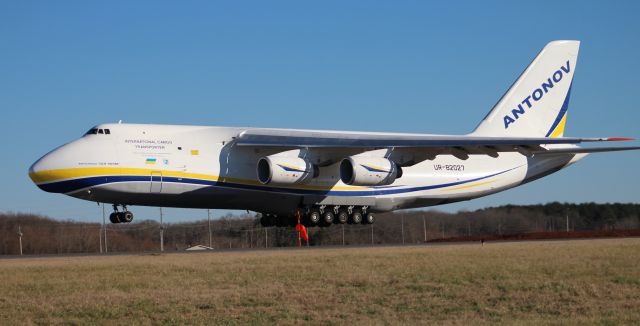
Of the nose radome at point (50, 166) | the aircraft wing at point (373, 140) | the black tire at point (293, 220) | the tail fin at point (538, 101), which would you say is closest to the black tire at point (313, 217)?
the black tire at point (293, 220)

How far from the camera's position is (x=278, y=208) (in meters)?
26.2

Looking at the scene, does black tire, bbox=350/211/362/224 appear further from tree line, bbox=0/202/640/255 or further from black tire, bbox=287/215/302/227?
tree line, bbox=0/202/640/255

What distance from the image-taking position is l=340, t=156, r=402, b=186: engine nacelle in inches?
974

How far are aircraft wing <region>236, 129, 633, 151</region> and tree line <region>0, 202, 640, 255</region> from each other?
38.3ft

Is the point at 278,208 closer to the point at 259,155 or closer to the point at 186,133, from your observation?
the point at 259,155

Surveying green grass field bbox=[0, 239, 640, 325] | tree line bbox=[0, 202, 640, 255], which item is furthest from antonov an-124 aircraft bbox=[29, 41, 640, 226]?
tree line bbox=[0, 202, 640, 255]

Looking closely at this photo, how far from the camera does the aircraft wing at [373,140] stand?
24359 millimetres

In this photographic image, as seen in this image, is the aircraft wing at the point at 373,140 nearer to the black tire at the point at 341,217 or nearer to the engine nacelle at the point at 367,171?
the engine nacelle at the point at 367,171

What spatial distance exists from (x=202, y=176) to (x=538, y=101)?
1224cm

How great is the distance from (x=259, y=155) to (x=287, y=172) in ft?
4.00

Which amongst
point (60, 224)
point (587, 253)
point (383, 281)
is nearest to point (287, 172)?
point (587, 253)

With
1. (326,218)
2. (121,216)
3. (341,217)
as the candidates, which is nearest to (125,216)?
(121,216)

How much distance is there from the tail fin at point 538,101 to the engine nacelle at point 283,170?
734cm

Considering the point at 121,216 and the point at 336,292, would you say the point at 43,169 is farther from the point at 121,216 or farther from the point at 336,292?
the point at 336,292
